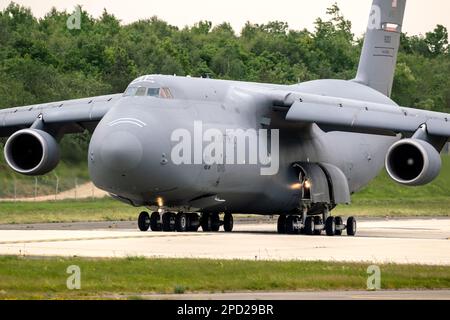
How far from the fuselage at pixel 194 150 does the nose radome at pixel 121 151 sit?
2 centimetres

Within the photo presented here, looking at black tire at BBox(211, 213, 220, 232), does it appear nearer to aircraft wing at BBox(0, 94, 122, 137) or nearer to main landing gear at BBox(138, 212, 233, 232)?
main landing gear at BBox(138, 212, 233, 232)

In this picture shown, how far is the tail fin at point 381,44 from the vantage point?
42562mm

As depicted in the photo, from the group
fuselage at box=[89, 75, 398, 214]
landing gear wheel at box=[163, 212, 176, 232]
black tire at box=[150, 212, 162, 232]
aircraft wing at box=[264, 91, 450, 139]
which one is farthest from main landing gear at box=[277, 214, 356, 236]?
black tire at box=[150, 212, 162, 232]

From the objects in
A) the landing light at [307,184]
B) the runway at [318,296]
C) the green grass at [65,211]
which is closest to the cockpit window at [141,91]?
the landing light at [307,184]

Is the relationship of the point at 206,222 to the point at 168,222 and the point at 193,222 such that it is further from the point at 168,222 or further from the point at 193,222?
the point at 168,222

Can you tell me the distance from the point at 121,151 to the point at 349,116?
718cm

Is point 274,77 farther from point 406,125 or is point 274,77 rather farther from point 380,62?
point 406,125

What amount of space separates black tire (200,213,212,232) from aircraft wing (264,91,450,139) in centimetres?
335

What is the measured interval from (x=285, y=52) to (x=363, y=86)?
47.0 metres

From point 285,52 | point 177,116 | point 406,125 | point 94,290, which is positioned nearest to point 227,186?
Answer: point 177,116

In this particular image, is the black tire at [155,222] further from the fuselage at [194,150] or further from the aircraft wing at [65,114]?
the aircraft wing at [65,114]

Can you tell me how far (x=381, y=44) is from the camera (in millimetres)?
42969

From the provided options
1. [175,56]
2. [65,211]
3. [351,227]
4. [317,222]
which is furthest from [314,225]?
[175,56]

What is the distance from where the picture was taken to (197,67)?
76625 mm
